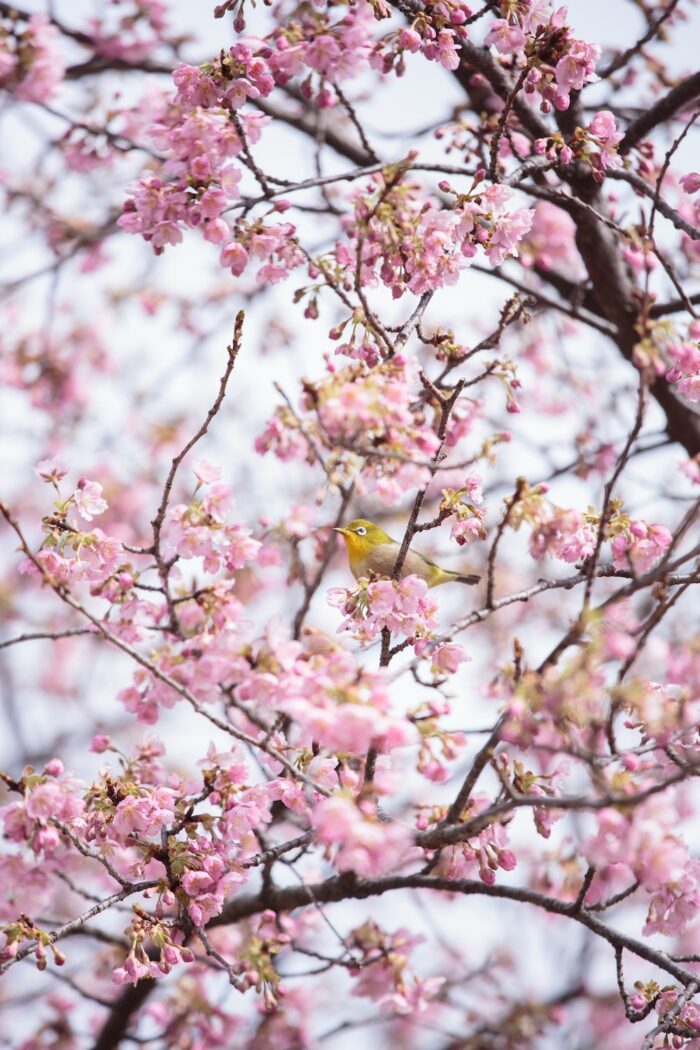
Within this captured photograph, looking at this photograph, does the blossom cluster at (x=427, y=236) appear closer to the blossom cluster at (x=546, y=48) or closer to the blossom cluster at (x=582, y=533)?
the blossom cluster at (x=546, y=48)

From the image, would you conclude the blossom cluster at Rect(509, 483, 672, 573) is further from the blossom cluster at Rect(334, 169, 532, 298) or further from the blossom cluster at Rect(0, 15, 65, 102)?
the blossom cluster at Rect(0, 15, 65, 102)

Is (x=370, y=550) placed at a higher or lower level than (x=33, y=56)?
lower

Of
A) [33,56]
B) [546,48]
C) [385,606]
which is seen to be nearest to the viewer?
[385,606]

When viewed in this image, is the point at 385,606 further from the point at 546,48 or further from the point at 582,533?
the point at 546,48

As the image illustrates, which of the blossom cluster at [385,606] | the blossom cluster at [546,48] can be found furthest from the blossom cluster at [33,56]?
the blossom cluster at [385,606]

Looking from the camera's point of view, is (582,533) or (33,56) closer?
(582,533)

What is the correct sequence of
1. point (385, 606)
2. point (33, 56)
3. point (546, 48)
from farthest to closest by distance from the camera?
1. point (33, 56)
2. point (546, 48)
3. point (385, 606)

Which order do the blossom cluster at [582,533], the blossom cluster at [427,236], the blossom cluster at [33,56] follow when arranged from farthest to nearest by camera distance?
the blossom cluster at [33,56] → the blossom cluster at [427,236] → the blossom cluster at [582,533]

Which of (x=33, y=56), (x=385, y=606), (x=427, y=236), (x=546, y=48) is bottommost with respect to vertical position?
(x=385, y=606)

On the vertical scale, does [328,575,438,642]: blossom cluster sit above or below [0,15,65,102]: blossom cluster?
below

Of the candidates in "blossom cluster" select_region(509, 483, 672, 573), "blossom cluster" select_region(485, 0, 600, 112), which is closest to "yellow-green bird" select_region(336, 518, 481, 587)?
"blossom cluster" select_region(509, 483, 672, 573)

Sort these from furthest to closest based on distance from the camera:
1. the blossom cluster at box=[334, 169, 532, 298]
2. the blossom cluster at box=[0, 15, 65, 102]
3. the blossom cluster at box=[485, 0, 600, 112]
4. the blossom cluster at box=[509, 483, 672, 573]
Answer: the blossom cluster at box=[0, 15, 65, 102] < the blossom cluster at box=[485, 0, 600, 112] < the blossom cluster at box=[334, 169, 532, 298] < the blossom cluster at box=[509, 483, 672, 573]

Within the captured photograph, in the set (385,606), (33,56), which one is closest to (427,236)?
(385,606)

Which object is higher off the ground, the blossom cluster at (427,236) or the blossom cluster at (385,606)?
the blossom cluster at (427,236)
